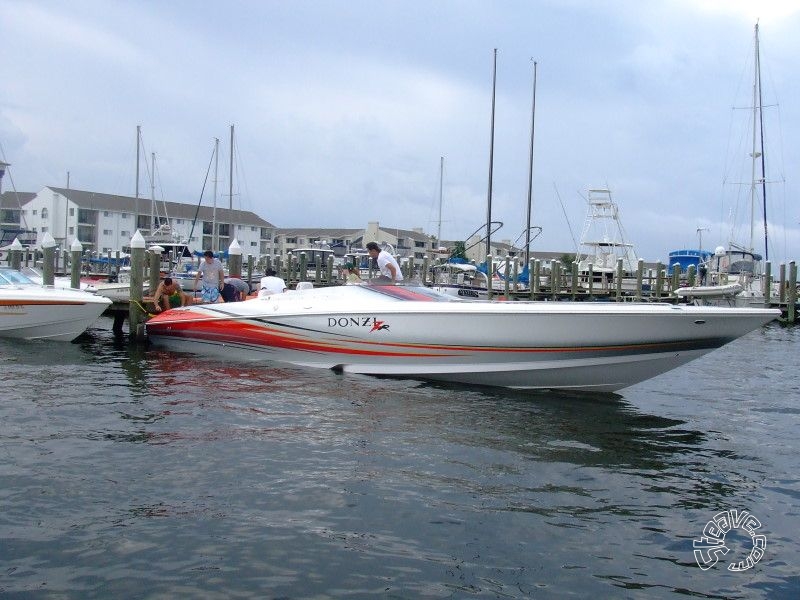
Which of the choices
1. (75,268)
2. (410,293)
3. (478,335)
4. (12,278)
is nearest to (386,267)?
(410,293)

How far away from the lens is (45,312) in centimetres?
1504

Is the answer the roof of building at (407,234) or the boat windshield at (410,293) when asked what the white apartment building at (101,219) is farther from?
the boat windshield at (410,293)

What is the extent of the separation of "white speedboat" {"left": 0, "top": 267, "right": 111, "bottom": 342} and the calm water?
4477mm

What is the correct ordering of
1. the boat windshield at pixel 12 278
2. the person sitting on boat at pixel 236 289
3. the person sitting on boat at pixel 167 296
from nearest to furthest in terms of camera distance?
the boat windshield at pixel 12 278
the person sitting on boat at pixel 167 296
the person sitting on boat at pixel 236 289

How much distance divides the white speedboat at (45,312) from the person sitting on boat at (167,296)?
3.34ft

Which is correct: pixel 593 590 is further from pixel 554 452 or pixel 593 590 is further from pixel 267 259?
pixel 267 259

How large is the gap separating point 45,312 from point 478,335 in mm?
9108

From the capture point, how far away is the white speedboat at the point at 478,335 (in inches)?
391

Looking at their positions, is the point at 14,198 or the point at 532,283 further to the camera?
the point at 14,198

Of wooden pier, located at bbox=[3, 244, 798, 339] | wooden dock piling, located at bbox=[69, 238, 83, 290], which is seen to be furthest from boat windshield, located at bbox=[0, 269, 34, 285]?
wooden dock piling, located at bbox=[69, 238, 83, 290]

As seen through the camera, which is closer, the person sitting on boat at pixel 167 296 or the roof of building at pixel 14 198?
the person sitting on boat at pixel 167 296

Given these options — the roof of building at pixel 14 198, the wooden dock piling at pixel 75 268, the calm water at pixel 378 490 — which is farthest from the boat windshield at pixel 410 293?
the roof of building at pixel 14 198

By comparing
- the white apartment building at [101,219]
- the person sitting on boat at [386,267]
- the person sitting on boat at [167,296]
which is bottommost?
the person sitting on boat at [167,296]

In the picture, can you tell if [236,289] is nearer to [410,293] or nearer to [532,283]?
[410,293]
